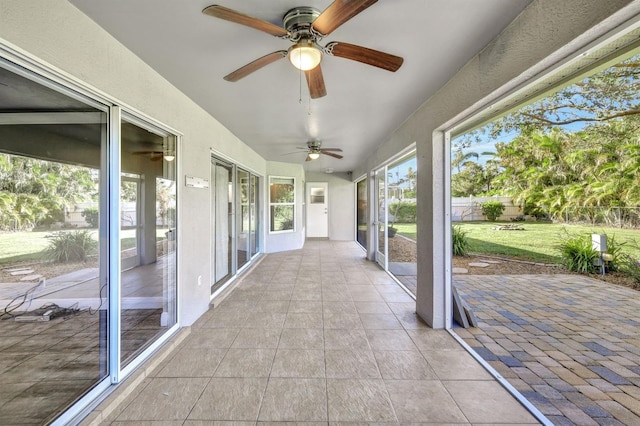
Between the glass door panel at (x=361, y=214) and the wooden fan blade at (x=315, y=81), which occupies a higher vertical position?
the wooden fan blade at (x=315, y=81)

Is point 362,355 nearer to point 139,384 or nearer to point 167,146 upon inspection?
point 139,384

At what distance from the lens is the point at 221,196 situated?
13.4ft

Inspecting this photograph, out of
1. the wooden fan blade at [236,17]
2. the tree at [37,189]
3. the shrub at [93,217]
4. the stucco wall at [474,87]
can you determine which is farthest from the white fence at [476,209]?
the tree at [37,189]

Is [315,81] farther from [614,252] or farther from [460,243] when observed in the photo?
[460,243]

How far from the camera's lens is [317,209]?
379 inches

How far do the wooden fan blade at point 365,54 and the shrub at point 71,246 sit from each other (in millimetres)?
A: 2093

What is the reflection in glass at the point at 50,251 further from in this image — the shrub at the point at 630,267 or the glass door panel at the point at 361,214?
the glass door panel at the point at 361,214

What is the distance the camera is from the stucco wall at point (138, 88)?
1322 mm

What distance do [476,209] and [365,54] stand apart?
13.5 ft

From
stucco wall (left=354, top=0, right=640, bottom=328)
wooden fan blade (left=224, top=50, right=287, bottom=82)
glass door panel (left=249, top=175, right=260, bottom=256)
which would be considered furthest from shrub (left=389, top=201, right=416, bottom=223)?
glass door panel (left=249, top=175, right=260, bottom=256)

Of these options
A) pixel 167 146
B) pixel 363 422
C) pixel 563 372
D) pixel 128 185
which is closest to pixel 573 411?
pixel 563 372

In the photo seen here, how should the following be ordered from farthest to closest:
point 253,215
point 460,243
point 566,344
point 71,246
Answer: point 460,243, point 253,215, point 566,344, point 71,246

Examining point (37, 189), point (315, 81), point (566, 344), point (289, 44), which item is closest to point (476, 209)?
point (566, 344)

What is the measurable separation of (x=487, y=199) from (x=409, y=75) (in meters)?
3.20
